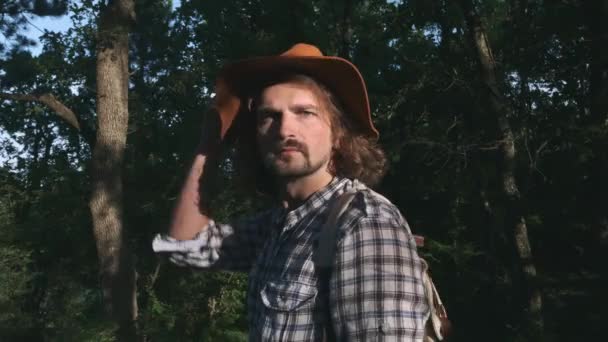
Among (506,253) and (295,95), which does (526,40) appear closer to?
(506,253)

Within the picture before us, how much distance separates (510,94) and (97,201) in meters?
7.67

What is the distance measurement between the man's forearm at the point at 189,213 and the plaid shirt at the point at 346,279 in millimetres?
357

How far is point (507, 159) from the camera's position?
464 inches

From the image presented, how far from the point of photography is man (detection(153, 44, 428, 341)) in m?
1.54

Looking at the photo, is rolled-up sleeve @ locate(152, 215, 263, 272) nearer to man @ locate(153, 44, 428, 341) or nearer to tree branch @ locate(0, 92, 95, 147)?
man @ locate(153, 44, 428, 341)

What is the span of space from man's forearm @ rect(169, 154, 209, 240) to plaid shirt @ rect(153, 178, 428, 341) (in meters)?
0.36

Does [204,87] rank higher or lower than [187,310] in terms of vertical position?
higher

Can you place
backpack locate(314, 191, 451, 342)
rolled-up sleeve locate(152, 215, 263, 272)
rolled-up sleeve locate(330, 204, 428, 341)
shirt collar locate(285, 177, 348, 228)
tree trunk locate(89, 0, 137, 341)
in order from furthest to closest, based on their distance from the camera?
tree trunk locate(89, 0, 137, 341) → rolled-up sleeve locate(152, 215, 263, 272) → shirt collar locate(285, 177, 348, 228) → backpack locate(314, 191, 451, 342) → rolled-up sleeve locate(330, 204, 428, 341)

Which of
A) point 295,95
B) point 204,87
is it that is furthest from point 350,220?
point 204,87

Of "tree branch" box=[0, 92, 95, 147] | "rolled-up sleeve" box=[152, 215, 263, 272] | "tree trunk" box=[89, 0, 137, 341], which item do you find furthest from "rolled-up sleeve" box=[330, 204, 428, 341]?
"tree branch" box=[0, 92, 95, 147]

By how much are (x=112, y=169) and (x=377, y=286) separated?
421 inches

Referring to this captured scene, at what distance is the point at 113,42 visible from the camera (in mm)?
11719

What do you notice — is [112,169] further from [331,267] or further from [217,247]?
[331,267]

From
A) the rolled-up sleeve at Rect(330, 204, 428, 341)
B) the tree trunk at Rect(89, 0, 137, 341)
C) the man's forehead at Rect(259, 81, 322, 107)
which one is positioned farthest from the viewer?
the tree trunk at Rect(89, 0, 137, 341)
